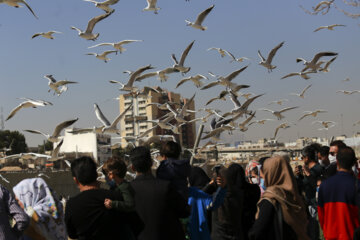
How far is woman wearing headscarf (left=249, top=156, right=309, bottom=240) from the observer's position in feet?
14.3

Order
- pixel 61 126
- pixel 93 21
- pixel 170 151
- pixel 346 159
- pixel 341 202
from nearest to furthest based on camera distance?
1. pixel 341 202
2. pixel 346 159
3. pixel 170 151
4. pixel 61 126
5. pixel 93 21

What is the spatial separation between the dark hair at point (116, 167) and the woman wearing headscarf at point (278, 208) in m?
1.37

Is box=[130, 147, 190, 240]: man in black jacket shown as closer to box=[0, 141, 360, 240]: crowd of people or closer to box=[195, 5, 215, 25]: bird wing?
box=[0, 141, 360, 240]: crowd of people

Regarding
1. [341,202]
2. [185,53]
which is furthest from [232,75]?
[341,202]

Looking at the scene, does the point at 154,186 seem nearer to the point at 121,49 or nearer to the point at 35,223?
the point at 35,223

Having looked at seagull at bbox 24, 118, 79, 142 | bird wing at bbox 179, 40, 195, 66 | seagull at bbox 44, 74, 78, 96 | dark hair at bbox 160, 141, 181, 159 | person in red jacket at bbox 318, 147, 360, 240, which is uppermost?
bird wing at bbox 179, 40, 195, 66

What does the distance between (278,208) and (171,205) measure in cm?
111

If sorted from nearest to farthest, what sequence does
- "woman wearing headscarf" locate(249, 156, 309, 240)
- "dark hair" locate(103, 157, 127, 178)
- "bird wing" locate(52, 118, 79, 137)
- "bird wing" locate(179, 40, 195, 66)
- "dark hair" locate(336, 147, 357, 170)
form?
1. "woman wearing headscarf" locate(249, 156, 309, 240)
2. "dark hair" locate(103, 157, 127, 178)
3. "dark hair" locate(336, 147, 357, 170)
4. "bird wing" locate(52, 118, 79, 137)
5. "bird wing" locate(179, 40, 195, 66)

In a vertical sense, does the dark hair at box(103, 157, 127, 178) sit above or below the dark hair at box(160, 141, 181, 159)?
below

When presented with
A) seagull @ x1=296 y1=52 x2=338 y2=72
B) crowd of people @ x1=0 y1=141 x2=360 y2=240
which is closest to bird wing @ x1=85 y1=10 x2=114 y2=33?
seagull @ x1=296 y1=52 x2=338 y2=72

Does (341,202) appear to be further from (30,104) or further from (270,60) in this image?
(270,60)

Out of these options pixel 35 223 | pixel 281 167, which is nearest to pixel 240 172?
pixel 281 167

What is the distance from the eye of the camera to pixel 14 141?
8550 centimetres

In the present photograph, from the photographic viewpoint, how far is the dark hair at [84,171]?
15.2 feet
